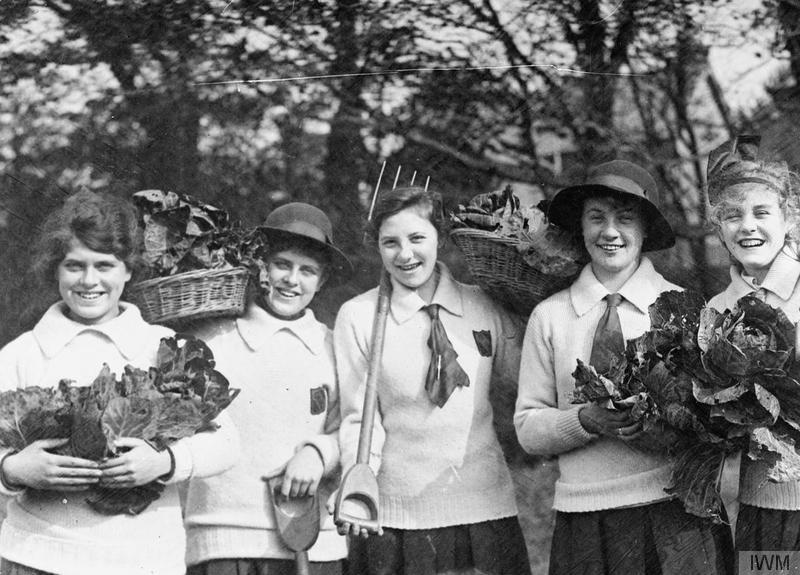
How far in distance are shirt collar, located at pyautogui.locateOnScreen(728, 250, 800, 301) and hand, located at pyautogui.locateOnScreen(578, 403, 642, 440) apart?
0.61 metres

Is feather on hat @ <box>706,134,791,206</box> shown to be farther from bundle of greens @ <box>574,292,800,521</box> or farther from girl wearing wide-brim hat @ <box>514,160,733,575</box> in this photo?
bundle of greens @ <box>574,292,800,521</box>

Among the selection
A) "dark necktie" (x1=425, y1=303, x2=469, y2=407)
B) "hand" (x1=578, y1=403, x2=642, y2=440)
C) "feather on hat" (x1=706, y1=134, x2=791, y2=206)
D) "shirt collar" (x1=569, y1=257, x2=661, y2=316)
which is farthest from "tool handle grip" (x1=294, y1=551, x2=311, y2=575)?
"feather on hat" (x1=706, y1=134, x2=791, y2=206)

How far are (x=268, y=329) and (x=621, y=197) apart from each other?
4.43ft

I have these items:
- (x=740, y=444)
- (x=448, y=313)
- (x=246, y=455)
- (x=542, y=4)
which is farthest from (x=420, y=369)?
(x=542, y=4)

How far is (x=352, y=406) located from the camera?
517 centimetres

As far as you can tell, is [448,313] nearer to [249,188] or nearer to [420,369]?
[420,369]

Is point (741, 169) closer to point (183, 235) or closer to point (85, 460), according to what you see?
point (183, 235)

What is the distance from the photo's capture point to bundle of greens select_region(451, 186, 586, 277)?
5141mm

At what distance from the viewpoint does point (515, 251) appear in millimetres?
5125

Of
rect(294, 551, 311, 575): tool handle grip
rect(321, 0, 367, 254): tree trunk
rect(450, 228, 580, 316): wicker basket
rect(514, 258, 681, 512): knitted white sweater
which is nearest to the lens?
rect(514, 258, 681, 512): knitted white sweater

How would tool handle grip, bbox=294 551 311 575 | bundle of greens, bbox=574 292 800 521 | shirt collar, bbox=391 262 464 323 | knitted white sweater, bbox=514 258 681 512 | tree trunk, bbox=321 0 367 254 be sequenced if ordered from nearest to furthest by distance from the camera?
bundle of greens, bbox=574 292 800 521 < knitted white sweater, bbox=514 258 681 512 < tool handle grip, bbox=294 551 311 575 < shirt collar, bbox=391 262 464 323 < tree trunk, bbox=321 0 367 254

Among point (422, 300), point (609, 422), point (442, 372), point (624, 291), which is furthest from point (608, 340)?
point (422, 300)

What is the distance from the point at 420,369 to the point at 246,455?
689 millimetres

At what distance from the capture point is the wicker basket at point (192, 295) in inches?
203
